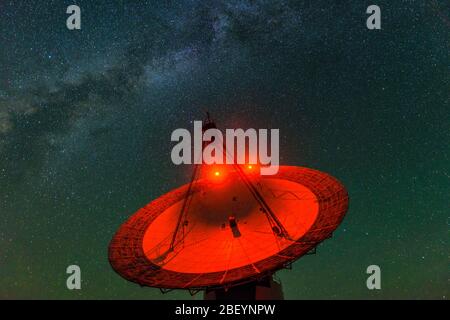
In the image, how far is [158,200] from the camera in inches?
1140

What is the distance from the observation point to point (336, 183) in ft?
75.4

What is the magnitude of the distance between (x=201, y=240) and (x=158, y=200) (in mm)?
7760

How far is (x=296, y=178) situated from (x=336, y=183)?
129 inches

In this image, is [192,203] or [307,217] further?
[192,203]
